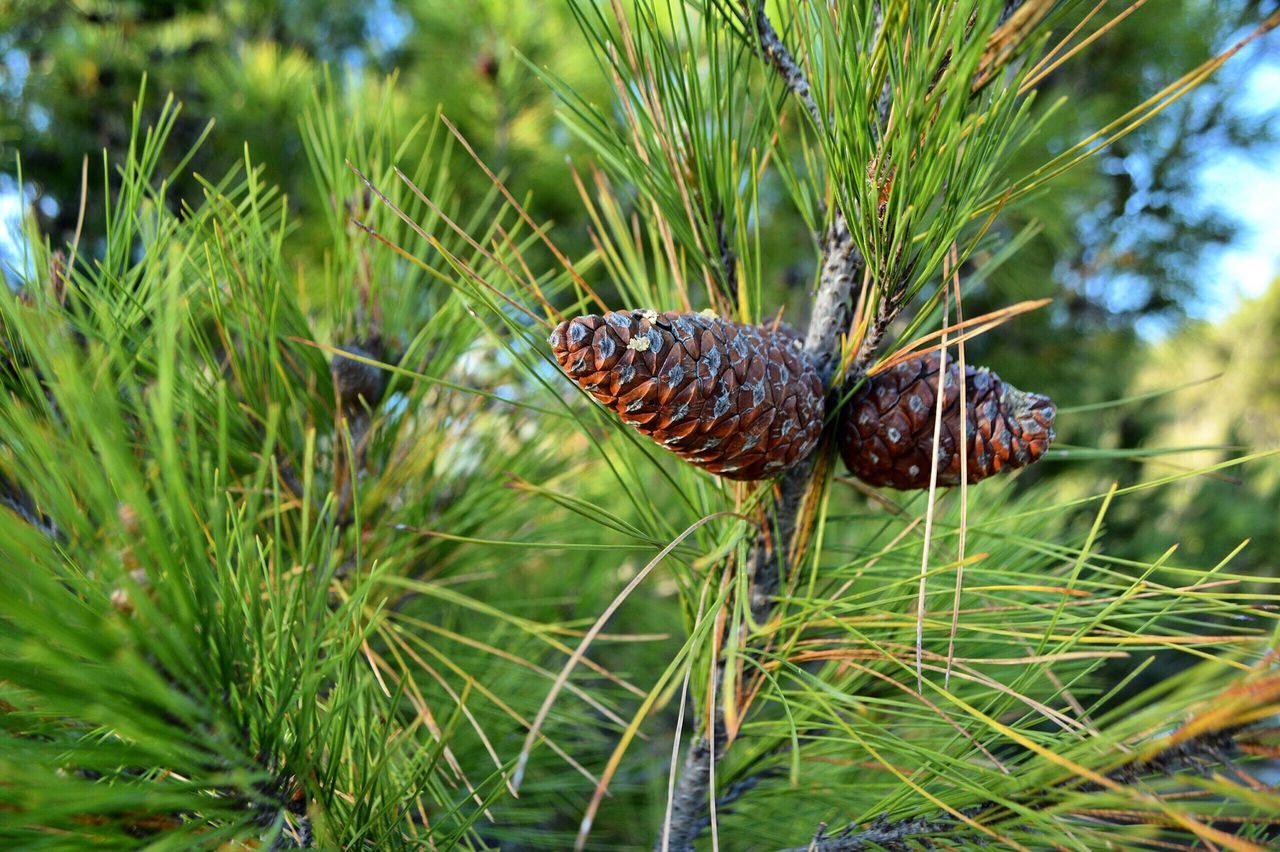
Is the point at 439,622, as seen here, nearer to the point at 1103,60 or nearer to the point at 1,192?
the point at 1,192

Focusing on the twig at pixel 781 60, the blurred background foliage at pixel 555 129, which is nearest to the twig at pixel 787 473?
the twig at pixel 781 60

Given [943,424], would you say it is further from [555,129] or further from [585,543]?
[555,129]

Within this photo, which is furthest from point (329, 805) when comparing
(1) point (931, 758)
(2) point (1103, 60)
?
(2) point (1103, 60)

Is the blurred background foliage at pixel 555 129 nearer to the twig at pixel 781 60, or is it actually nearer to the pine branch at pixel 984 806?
the twig at pixel 781 60

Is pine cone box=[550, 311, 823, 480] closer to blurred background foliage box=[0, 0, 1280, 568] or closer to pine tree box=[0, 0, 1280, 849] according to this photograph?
pine tree box=[0, 0, 1280, 849]

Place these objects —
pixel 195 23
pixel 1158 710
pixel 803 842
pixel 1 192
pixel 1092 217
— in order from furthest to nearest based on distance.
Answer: pixel 1092 217 < pixel 195 23 < pixel 1 192 < pixel 803 842 < pixel 1158 710

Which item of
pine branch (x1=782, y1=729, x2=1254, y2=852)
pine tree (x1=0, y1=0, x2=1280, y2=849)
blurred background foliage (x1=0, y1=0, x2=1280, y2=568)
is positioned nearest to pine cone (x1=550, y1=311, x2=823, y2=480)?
pine tree (x1=0, y1=0, x2=1280, y2=849)

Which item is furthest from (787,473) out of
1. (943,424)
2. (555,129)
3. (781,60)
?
(555,129)
